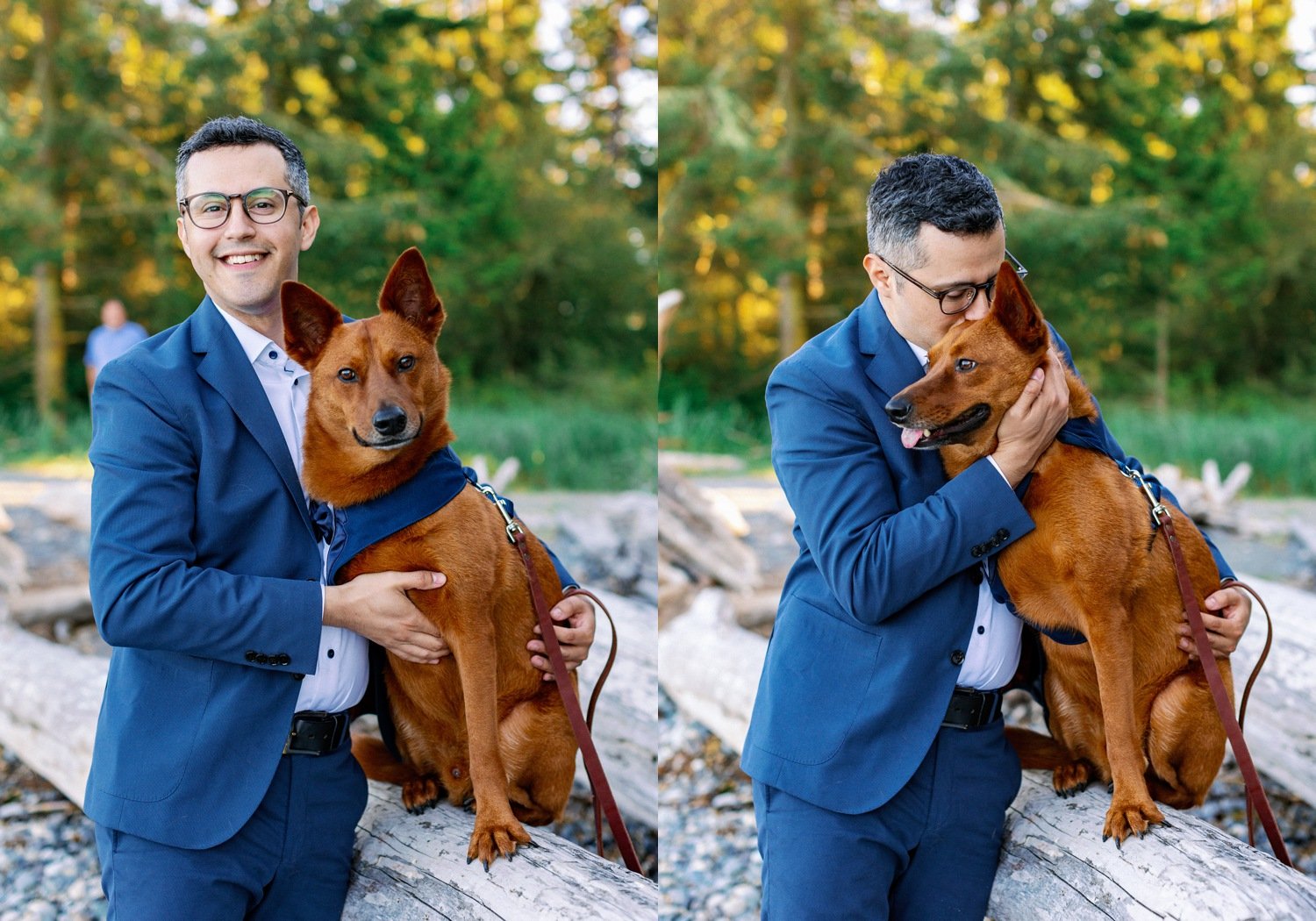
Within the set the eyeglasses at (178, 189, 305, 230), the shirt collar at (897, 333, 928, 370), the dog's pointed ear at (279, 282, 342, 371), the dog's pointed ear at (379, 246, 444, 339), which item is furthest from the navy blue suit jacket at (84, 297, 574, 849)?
the shirt collar at (897, 333, 928, 370)

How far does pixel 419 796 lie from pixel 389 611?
2.06ft

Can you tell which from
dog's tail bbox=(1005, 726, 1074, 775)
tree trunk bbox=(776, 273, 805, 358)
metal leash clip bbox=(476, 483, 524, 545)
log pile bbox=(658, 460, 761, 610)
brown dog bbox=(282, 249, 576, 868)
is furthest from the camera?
tree trunk bbox=(776, 273, 805, 358)

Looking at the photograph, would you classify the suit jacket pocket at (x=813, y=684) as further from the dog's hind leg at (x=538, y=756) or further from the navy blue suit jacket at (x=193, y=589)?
the navy blue suit jacket at (x=193, y=589)

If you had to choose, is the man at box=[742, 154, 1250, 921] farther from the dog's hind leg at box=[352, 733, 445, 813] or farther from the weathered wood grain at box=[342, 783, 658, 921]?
the dog's hind leg at box=[352, 733, 445, 813]

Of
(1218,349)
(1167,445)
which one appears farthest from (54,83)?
(1218,349)

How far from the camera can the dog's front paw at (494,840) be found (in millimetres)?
2363

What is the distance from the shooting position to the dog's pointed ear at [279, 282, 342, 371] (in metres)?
2.30

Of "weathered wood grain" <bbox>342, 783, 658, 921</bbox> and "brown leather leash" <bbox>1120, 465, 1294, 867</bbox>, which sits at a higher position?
"brown leather leash" <bbox>1120, 465, 1294, 867</bbox>

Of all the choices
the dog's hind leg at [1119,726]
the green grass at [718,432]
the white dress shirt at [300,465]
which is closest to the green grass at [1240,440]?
the green grass at [718,432]

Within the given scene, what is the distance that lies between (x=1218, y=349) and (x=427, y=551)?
14534 mm

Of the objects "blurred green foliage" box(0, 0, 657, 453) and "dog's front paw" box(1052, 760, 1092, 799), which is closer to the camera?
"dog's front paw" box(1052, 760, 1092, 799)

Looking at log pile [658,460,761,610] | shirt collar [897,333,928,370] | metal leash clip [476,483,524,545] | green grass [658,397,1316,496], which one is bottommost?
green grass [658,397,1316,496]

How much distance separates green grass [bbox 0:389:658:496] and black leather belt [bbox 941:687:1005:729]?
10246 mm

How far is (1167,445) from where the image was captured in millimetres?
11977
